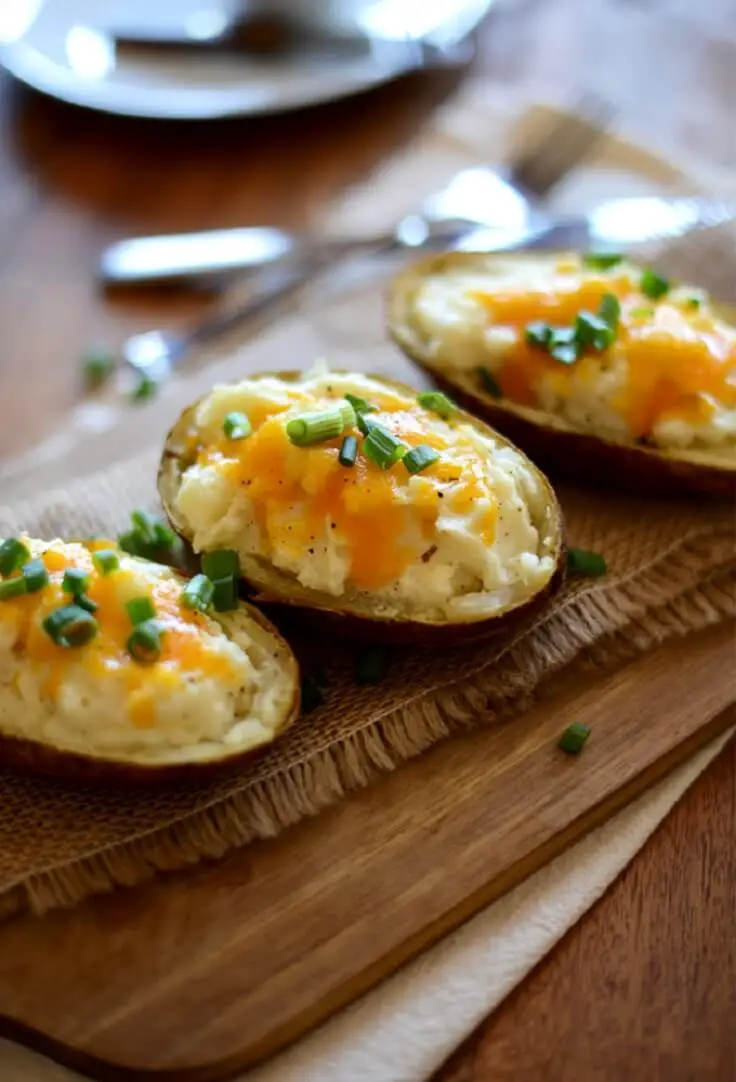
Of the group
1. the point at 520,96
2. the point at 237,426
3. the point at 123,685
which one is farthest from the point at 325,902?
the point at 520,96

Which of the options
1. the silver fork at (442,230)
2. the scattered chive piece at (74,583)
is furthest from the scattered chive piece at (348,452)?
the silver fork at (442,230)

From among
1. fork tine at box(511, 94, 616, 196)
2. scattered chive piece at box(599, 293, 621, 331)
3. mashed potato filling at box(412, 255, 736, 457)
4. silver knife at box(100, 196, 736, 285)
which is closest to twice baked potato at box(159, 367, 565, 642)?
mashed potato filling at box(412, 255, 736, 457)

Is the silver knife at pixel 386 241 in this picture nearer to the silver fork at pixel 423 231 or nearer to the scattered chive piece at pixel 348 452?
the silver fork at pixel 423 231

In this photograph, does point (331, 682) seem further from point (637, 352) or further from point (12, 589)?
A: point (637, 352)

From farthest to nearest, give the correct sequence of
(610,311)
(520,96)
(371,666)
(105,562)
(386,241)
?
(520,96), (386,241), (610,311), (371,666), (105,562)

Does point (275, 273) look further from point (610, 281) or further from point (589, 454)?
point (589, 454)

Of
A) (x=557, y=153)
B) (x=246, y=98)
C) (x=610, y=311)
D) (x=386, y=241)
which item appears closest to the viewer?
(x=610, y=311)

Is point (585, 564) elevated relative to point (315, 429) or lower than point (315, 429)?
lower

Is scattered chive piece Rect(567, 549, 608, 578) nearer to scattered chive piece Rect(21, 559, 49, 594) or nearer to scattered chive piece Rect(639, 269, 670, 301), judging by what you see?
scattered chive piece Rect(639, 269, 670, 301)

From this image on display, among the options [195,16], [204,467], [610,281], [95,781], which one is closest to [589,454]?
[610,281]
